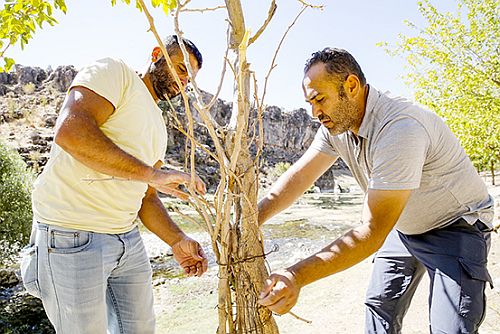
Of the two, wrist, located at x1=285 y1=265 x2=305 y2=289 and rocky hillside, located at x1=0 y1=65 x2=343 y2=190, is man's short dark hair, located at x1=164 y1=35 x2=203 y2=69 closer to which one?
wrist, located at x1=285 y1=265 x2=305 y2=289

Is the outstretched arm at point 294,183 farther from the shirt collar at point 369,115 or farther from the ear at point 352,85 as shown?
the ear at point 352,85

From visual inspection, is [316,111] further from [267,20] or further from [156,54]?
[156,54]

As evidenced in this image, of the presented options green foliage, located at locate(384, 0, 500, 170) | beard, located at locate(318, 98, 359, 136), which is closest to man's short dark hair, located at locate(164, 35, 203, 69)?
beard, located at locate(318, 98, 359, 136)

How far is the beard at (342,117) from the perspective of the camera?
191cm

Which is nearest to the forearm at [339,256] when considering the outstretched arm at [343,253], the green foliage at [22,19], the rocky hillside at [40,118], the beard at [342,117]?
the outstretched arm at [343,253]

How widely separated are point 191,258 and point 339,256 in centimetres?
89

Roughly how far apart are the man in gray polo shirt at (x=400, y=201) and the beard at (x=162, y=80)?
28.3 inches

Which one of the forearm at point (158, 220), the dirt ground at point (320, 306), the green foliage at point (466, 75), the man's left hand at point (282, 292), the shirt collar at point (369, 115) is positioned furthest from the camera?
the green foliage at point (466, 75)

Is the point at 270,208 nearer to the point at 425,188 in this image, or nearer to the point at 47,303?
the point at 425,188

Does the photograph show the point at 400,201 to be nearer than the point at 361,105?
Yes

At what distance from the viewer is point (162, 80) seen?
2156mm

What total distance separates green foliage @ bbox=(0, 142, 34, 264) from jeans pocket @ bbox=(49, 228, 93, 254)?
9584 millimetres

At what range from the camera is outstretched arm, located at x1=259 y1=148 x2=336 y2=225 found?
2225 millimetres

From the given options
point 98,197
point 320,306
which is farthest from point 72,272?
point 320,306
